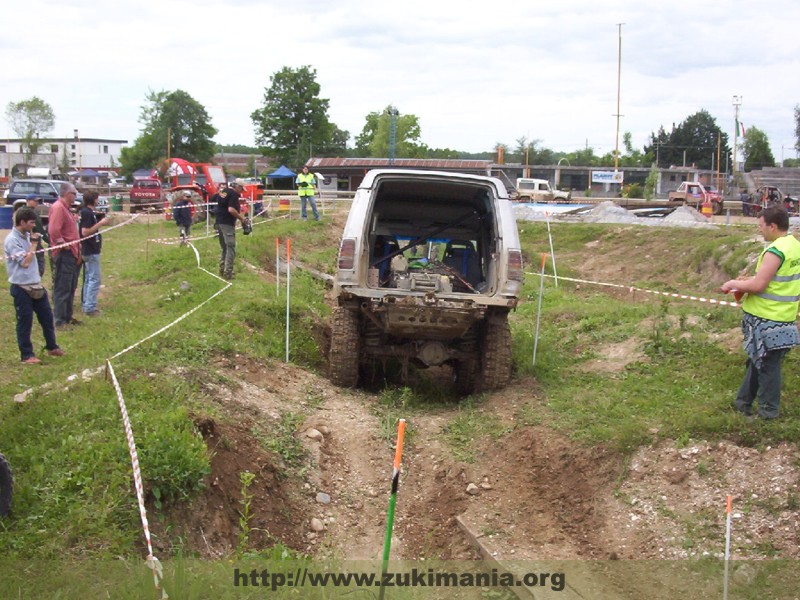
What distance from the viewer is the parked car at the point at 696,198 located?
38.1 m

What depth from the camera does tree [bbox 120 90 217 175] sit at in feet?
222

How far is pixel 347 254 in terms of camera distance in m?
7.97

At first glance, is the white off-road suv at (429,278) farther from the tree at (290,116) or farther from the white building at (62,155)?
the tree at (290,116)

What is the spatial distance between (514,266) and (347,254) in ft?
5.18

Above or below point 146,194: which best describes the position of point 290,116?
above

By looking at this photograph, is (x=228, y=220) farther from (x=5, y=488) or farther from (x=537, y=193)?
(x=537, y=193)

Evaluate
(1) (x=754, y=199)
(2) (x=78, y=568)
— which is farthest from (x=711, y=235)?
(1) (x=754, y=199)

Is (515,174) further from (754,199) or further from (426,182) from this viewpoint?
(426,182)

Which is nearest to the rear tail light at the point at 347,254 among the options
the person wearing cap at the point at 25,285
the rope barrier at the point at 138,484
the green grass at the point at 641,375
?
the green grass at the point at 641,375

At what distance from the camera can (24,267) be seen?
8156mm

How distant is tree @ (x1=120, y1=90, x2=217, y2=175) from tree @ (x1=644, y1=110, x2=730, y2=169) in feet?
165

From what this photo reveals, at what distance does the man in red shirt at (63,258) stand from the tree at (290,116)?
6222 centimetres

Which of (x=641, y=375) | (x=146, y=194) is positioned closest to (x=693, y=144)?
(x=146, y=194)

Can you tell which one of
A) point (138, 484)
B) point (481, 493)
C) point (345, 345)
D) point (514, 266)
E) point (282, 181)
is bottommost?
point (481, 493)
